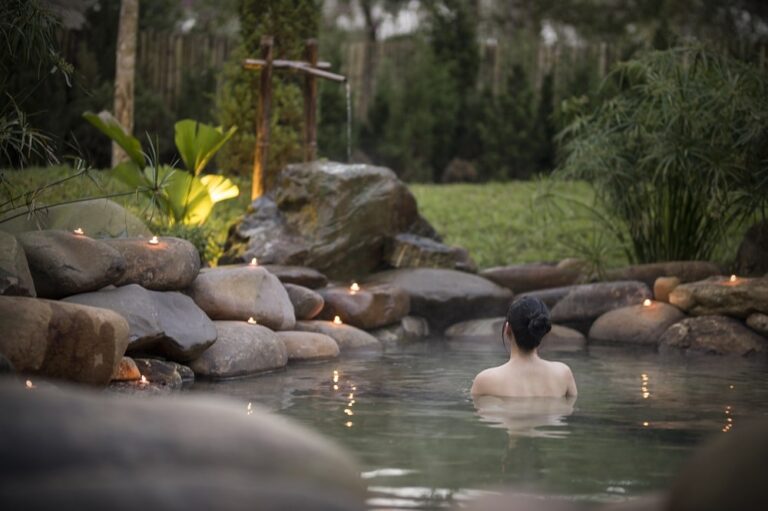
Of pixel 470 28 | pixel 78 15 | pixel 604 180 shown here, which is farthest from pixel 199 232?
pixel 470 28

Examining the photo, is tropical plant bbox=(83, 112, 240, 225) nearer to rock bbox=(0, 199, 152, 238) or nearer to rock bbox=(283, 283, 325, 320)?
rock bbox=(0, 199, 152, 238)

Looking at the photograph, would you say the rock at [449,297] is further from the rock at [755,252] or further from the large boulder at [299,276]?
the rock at [755,252]

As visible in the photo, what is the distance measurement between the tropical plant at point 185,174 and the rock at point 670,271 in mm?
4515

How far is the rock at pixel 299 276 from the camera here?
36.4ft

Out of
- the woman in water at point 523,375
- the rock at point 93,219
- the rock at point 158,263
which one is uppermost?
the rock at point 93,219

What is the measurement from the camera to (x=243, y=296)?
30.4ft

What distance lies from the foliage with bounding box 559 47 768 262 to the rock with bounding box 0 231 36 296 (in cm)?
732

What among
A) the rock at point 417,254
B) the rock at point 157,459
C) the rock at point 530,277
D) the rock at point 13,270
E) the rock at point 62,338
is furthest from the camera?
the rock at point 417,254

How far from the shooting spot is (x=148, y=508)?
2.46 metres

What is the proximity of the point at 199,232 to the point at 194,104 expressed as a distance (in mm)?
7910

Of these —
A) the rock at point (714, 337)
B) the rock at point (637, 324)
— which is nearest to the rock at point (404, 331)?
the rock at point (637, 324)

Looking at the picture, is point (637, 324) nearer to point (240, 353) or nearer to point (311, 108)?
point (240, 353)

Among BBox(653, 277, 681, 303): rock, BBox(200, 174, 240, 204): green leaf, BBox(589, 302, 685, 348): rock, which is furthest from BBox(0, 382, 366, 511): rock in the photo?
BBox(200, 174, 240, 204): green leaf

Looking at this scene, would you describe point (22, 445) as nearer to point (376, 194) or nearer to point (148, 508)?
point (148, 508)
